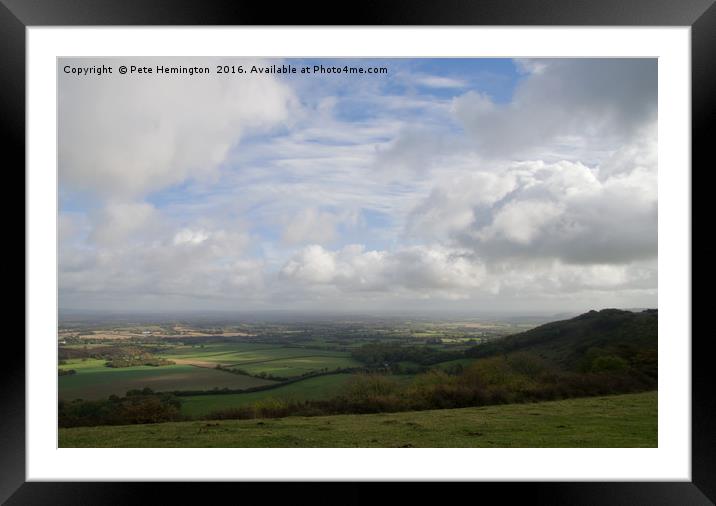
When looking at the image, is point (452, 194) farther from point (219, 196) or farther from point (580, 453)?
point (580, 453)

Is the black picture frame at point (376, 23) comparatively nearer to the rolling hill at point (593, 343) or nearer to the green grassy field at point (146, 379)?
the green grassy field at point (146, 379)

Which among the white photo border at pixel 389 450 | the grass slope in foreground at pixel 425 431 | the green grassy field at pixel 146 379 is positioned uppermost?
the white photo border at pixel 389 450

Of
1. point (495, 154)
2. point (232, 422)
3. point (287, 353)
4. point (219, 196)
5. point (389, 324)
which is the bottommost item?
point (232, 422)

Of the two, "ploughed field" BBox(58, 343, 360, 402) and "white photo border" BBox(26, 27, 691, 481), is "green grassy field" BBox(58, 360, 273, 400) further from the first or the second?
"white photo border" BBox(26, 27, 691, 481)

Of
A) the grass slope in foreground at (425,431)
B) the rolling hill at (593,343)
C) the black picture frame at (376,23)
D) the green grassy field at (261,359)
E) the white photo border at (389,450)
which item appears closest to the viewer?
the black picture frame at (376,23)

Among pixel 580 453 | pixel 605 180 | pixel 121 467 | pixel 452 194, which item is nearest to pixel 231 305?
pixel 452 194

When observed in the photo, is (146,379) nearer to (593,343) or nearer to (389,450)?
(389,450)

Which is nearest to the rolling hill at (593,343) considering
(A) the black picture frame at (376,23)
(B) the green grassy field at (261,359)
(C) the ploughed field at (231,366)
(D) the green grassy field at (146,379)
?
(B) the green grassy field at (261,359)
